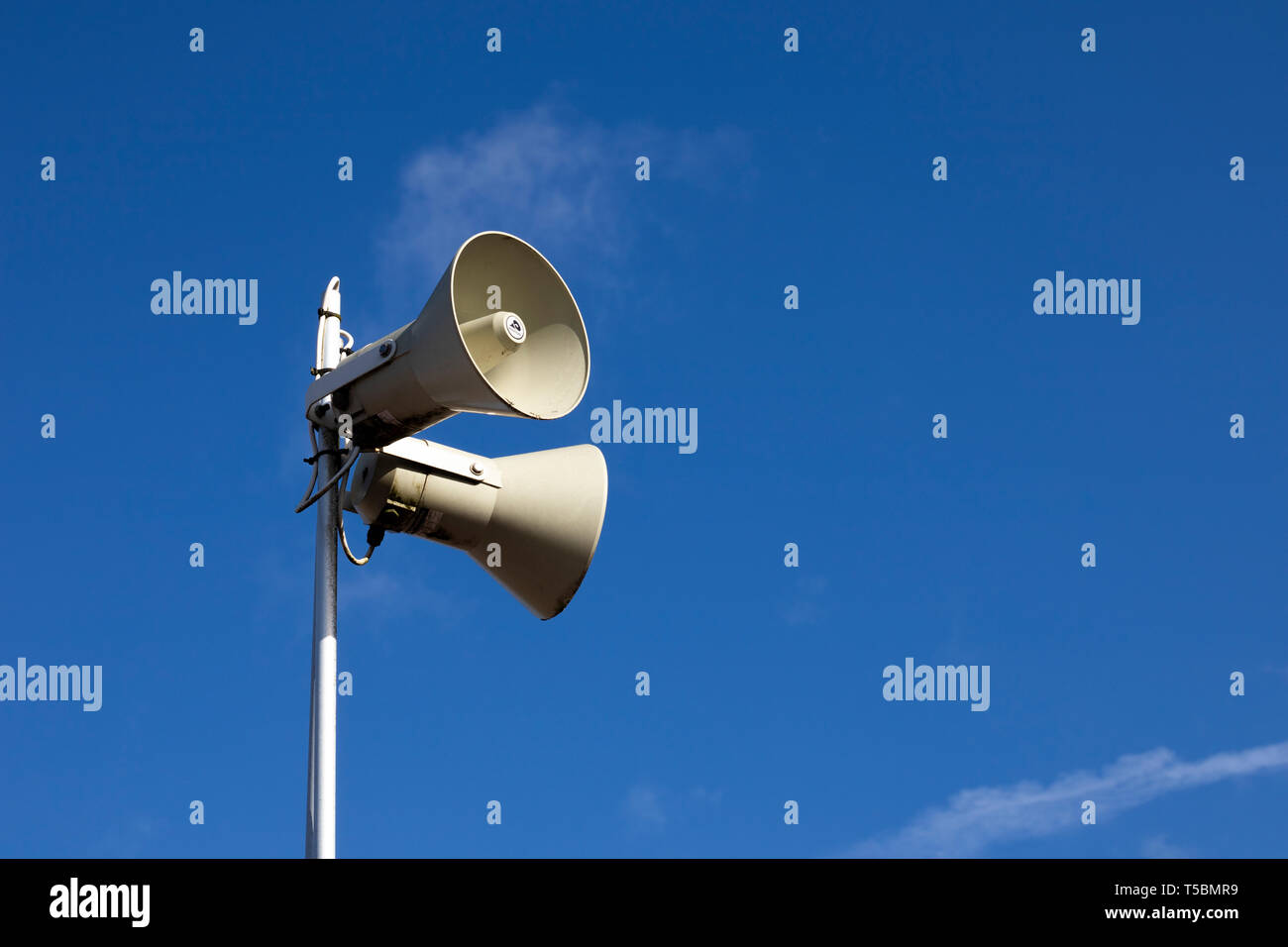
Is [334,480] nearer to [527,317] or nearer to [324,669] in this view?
[324,669]

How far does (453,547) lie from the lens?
719 centimetres

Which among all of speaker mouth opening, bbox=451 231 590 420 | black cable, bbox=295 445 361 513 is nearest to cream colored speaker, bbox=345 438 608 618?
black cable, bbox=295 445 361 513

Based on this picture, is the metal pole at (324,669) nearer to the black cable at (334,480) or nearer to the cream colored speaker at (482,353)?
the black cable at (334,480)

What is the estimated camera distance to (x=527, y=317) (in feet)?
23.7

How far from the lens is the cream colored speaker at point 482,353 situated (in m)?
6.49

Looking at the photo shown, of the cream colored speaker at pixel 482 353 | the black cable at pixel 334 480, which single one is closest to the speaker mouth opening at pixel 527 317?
the cream colored speaker at pixel 482 353

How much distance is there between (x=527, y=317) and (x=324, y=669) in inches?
72.3

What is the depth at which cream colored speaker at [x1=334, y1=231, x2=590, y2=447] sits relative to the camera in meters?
6.49

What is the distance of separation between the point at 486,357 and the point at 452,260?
52cm

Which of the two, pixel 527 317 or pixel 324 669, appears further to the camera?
pixel 527 317

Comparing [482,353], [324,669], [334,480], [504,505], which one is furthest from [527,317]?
[324,669]

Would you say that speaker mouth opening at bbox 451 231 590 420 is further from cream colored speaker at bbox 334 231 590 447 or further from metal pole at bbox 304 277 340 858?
metal pole at bbox 304 277 340 858
